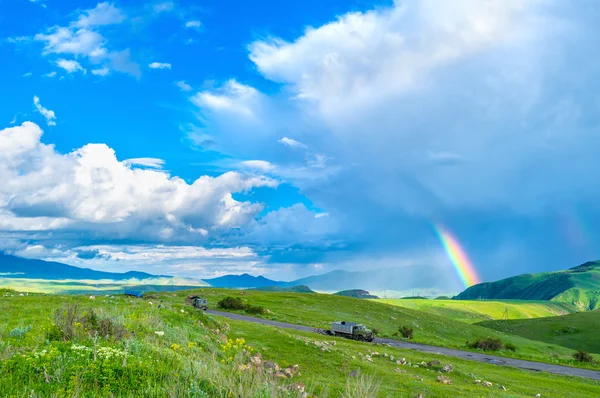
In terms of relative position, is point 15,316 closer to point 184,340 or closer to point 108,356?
point 184,340

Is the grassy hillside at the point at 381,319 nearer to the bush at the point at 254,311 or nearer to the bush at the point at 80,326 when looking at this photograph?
the bush at the point at 254,311

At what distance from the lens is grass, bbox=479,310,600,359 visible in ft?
391

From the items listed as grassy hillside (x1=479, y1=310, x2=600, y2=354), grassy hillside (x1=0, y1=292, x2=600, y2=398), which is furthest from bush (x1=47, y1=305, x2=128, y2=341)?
grassy hillside (x1=479, y1=310, x2=600, y2=354)

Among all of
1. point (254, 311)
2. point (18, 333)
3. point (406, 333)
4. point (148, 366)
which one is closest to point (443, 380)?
point (148, 366)

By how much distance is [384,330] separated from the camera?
82.7 m

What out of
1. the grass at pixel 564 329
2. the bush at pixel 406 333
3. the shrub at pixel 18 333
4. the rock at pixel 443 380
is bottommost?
the grass at pixel 564 329

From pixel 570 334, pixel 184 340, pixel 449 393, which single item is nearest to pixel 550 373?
pixel 449 393

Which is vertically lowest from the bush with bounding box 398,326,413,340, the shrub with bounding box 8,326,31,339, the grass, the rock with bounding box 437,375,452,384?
the grass

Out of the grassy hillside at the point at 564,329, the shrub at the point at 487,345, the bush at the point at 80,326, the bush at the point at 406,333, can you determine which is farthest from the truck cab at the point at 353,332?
the grassy hillside at the point at 564,329

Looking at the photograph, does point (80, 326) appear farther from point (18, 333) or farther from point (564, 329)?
point (564, 329)

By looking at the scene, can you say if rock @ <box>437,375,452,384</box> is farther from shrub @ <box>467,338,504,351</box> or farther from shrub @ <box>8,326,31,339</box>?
shrub @ <box>467,338,504,351</box>

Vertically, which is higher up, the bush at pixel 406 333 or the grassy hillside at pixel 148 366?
the grassy hillside at pixel 148 366

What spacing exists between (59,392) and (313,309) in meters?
92.2

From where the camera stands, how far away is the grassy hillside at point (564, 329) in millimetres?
119250
